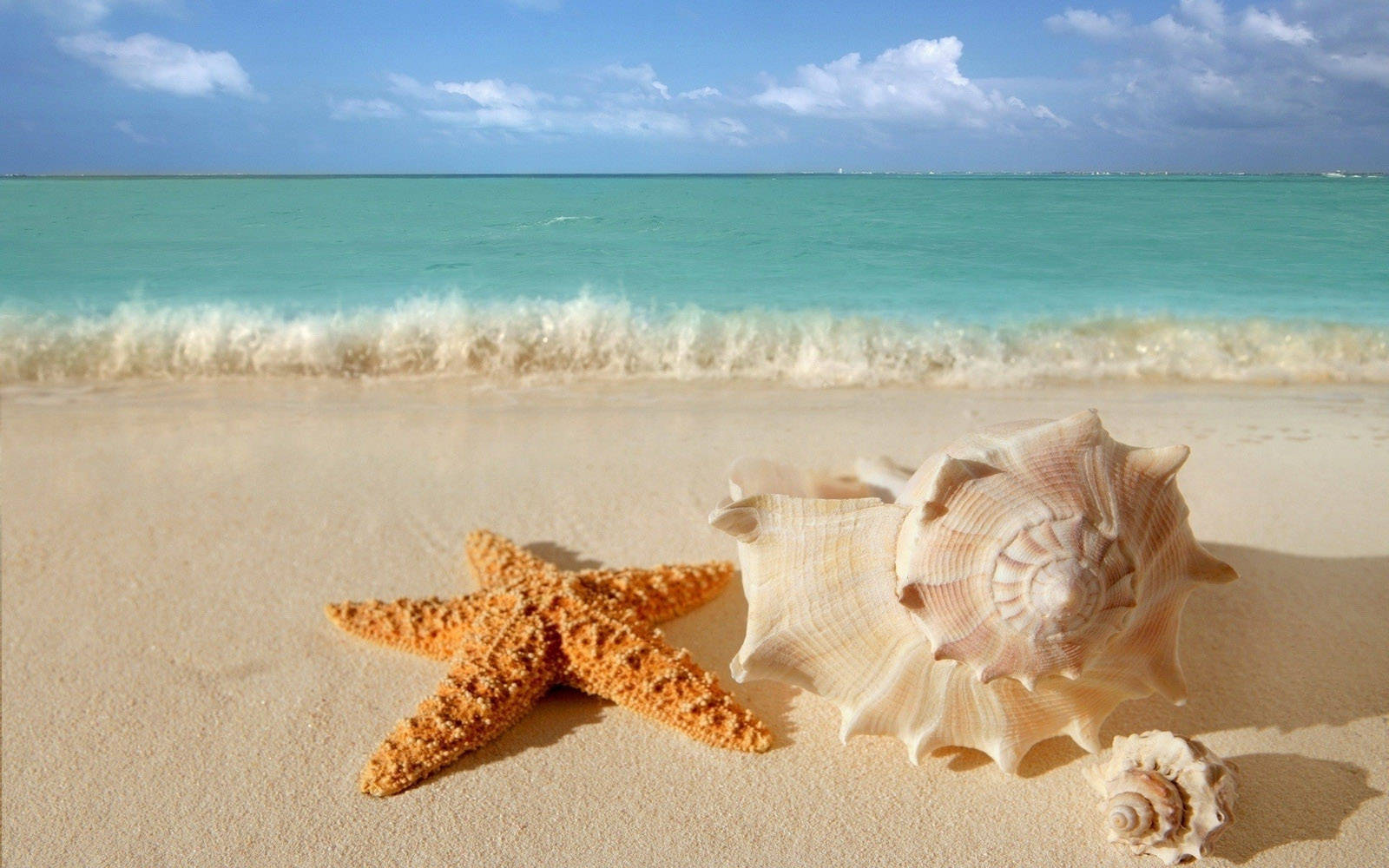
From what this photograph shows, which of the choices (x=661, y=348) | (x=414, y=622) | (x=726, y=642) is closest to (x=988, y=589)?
(x=726, y=642)

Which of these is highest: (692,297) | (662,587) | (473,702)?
(692,297)

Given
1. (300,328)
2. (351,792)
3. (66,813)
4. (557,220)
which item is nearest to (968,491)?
(351,792)

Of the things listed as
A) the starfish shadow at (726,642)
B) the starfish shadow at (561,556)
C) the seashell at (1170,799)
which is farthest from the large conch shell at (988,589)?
the starfish shadow at (561,556)

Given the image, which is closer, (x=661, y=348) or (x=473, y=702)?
(x=473, y=702)

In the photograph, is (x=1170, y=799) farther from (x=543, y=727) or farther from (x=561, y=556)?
(x=561, y=556)

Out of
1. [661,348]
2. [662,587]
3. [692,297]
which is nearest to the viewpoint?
[662,587]

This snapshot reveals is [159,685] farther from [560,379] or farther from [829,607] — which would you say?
[560,379]
